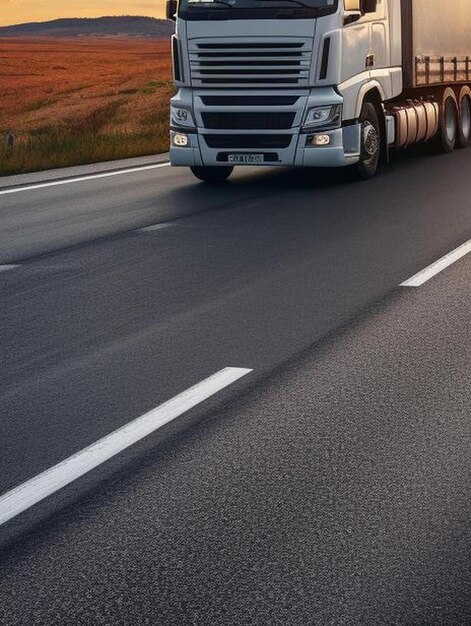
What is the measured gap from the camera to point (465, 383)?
23.1 feet

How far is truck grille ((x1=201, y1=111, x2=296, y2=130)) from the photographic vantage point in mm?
16719

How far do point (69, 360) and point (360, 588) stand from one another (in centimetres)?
358

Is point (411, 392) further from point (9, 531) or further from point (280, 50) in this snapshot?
point (280, 50)

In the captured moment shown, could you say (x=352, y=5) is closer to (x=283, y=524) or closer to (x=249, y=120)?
(x=249, y=120)

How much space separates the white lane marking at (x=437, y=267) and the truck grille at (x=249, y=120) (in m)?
5.30

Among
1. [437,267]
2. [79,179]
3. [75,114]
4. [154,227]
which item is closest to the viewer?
[437,267]

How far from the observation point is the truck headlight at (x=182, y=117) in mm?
17141

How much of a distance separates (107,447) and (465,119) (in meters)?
18.1

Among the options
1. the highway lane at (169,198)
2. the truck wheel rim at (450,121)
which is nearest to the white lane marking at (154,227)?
the highway lane at (169,198)

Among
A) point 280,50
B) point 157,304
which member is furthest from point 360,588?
point 280,50

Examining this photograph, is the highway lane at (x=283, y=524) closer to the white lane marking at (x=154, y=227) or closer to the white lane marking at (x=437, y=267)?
the white lane marking at (x=437, y=267)

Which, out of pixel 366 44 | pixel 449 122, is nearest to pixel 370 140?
pixel 366 44

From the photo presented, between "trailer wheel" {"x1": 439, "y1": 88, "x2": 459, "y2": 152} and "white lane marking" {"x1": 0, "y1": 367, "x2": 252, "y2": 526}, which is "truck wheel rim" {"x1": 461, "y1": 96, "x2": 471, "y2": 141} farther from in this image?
"white lane marking" {"x1": 0, "y1": 367, "x2": 252, "y2": 526}

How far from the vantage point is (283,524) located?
4.96m
